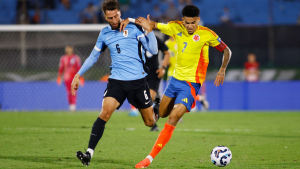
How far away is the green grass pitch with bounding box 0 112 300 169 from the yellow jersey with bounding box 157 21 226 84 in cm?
115

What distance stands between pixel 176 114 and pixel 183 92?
0.36 meters

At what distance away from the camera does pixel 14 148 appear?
619cm

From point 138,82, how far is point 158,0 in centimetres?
1418

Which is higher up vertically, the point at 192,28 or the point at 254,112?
the point at 192,28

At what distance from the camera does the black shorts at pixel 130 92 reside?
17.3ft

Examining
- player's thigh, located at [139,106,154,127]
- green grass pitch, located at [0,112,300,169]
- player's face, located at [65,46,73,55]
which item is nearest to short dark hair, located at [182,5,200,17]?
player's thigh, located at [139,106,154,127]

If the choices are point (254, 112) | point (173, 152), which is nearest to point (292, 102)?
point (254, 112)

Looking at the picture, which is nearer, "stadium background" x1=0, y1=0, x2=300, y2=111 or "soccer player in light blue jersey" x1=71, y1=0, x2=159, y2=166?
"soccer player in light blue jersey" x1=71, y1=0, x2=159, y2=166

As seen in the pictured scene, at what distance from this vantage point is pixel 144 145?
666cm

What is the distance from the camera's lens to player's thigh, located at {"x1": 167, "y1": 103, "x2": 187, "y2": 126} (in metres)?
5.13

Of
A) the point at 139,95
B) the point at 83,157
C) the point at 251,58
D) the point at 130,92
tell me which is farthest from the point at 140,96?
the point at 251,58

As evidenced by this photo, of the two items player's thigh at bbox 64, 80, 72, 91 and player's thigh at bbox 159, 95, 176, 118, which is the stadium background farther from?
player's thigh at bbox 159, 95, 176, 118

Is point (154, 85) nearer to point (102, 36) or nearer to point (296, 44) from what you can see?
point (102, 36)

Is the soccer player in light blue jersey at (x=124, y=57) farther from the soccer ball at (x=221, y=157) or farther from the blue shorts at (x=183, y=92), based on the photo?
the soccer ball at (x=221, y=157)
